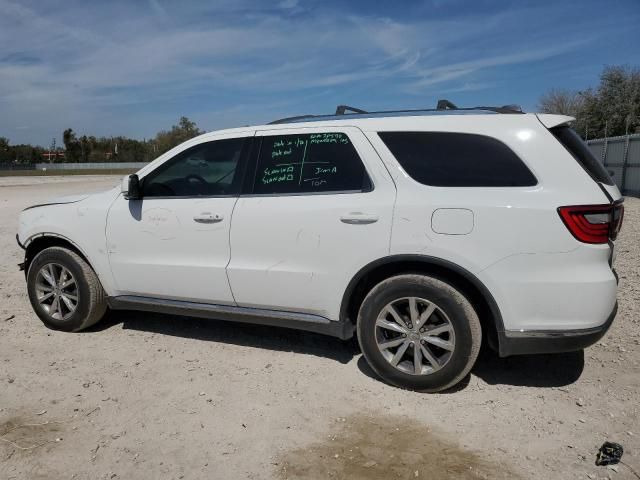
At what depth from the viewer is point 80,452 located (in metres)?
3.11

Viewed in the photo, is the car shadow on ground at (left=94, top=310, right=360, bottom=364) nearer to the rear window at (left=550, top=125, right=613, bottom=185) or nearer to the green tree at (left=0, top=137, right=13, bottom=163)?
the rear window at (left=550, top=125, right=613, bottom=185)

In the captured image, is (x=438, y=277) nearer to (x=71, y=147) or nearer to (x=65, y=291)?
(x=65, y=291)

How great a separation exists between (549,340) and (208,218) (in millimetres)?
2541

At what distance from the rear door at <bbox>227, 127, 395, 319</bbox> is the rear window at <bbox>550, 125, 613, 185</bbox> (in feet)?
3.71

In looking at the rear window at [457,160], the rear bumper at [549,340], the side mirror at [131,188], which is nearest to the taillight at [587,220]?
the rear window at [457,160]

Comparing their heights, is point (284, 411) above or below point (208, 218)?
below

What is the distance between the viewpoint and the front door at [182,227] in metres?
4.27

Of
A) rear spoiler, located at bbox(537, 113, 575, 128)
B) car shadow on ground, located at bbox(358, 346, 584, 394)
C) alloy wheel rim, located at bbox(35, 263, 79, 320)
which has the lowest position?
car shadow on ground, located at bbox(358, 346, 584, 394)

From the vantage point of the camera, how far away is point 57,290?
4.99 meters

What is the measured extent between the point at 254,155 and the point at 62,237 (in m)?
1.96

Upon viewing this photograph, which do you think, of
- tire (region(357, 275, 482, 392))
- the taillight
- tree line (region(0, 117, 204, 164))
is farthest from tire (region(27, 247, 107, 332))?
tree line (region(0, 117, 204, 164))

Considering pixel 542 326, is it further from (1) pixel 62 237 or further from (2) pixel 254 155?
(1) pixel 62 237

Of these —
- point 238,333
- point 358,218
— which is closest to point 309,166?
point 358,218

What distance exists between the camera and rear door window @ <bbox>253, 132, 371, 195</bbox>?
3.92 meters
